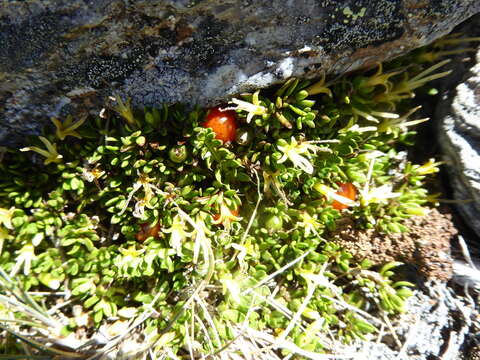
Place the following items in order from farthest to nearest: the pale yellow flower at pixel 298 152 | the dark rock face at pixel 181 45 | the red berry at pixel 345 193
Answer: the red berry at pixel 345 193 < the pale yellow flower at pixel 298 152 < the dark rock face at pixel 181 45

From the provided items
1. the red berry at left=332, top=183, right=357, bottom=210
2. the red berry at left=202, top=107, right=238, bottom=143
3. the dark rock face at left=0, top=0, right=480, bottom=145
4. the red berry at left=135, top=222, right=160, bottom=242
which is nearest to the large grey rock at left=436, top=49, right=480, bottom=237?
the dark rock face at left=0, top=0, right=480, bottom=145

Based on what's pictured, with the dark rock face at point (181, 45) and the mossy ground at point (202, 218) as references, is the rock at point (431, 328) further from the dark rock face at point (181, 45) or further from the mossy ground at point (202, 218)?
the dark rock face at point (181, 45)

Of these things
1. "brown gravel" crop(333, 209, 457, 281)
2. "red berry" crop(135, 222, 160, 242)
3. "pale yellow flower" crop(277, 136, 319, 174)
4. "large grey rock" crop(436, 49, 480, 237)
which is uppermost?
"large grey rock" crop(436, 49, 480, 237)

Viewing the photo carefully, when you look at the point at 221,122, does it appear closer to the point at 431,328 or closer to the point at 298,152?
the point at 298,152

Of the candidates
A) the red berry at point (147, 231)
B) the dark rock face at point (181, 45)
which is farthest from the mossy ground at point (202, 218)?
the dark rock face at point (181, 45)

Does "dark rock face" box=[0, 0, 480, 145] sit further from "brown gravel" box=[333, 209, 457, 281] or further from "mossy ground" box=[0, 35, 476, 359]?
"brown gravel" box=[333, 209, 457, 281]

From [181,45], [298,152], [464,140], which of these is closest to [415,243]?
[464,140]
